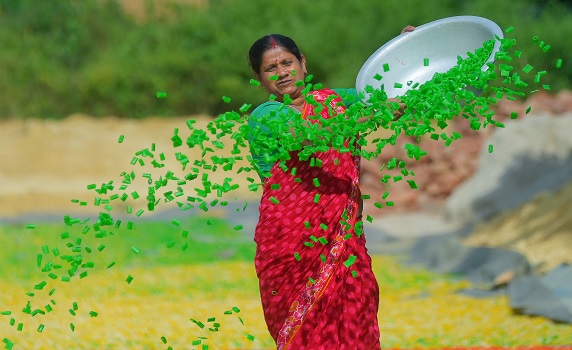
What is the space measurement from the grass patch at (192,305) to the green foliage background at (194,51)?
12.0 m

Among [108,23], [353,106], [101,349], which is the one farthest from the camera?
[108,23]

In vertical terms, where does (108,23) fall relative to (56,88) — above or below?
above

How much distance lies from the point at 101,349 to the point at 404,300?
10.3 ft

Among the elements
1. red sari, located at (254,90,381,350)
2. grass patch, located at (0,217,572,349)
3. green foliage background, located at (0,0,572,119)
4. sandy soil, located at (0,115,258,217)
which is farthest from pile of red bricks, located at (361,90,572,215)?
red sari, located at (254,90,381,350)

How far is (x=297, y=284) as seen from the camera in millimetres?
4328

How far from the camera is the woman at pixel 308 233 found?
14.0 ft

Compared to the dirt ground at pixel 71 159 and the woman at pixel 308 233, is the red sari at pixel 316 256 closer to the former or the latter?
the woman at pixel 308 233

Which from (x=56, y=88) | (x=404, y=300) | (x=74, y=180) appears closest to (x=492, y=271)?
(x=404, y=300)

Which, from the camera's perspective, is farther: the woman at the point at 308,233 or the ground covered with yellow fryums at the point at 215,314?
the ground covered with yellow fryums at the point at 215,314

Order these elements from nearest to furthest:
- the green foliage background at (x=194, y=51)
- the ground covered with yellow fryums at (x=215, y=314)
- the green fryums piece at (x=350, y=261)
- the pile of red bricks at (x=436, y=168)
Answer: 1. the green fryums piece at (x=350, y=261)
2. the ground covered with yellow fryums at (x=215, y=314)
3. the pile of red bricks at (x=436, y=168)
4. the green foliage background at (x=194, y=51)

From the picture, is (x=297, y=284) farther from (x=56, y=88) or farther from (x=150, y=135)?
(x=56, y=88)

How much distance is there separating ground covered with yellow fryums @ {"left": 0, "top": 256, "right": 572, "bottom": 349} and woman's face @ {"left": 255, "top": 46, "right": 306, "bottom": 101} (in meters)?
1.58

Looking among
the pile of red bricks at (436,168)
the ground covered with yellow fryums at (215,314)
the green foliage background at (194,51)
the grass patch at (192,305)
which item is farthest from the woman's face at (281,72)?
the green foliage background at (194,51)

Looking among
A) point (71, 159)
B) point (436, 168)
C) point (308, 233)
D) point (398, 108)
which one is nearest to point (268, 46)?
point (398, 108)
